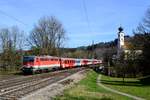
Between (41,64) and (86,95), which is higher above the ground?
(41,64)

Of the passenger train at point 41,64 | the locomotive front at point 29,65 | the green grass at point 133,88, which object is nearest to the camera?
the green grass at point 133,88

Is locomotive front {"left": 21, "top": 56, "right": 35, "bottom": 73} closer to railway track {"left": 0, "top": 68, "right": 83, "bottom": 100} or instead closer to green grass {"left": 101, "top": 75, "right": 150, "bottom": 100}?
green grass {"left": 101, "top": 75, "right": 150, "bottom": 100}

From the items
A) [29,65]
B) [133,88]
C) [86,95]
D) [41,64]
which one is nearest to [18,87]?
[86,95]

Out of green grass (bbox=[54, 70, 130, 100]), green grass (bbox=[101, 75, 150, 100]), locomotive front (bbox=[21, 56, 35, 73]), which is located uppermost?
locomotive front (bbox=[21, 56, 35, 73])

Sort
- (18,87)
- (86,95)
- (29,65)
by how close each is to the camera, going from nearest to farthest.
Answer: (86,95) < (18,87) < (29,65)

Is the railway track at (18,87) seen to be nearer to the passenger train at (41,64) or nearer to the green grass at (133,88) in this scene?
the green grass at (133,88)

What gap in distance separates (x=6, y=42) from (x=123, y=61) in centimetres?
2949

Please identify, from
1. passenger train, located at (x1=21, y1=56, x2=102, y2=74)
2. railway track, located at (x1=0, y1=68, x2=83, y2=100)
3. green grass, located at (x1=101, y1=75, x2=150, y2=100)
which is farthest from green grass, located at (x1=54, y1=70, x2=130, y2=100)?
passenger train, located at (x1=21, y1=56, x2=102, y2=74)

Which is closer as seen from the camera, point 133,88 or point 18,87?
point 18,87

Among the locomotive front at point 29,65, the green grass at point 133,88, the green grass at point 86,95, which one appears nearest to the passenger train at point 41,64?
the locomotive front at point 29,65

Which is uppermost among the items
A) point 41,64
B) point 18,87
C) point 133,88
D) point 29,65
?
point 41,64

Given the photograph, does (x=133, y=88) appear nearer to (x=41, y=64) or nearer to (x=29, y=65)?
(x=29, y=65)

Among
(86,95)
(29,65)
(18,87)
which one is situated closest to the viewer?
(86,95)

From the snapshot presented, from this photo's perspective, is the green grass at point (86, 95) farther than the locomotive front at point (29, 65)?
No
